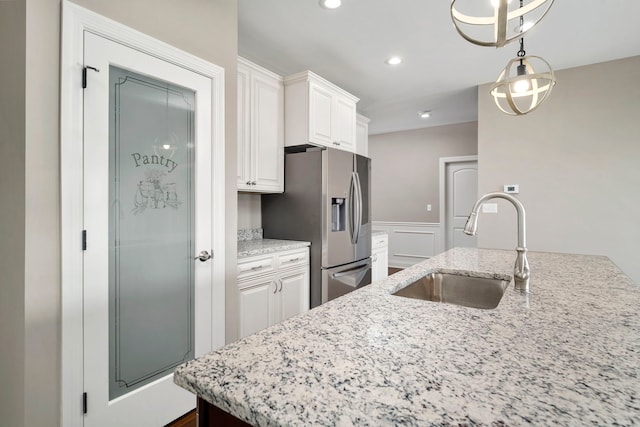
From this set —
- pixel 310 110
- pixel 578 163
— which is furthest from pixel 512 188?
pixel 310 110

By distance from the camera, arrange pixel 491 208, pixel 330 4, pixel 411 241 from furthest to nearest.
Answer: pixel 411 241 → pixel 491 208 → pixel 330 4

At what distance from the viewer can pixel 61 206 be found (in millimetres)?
1310

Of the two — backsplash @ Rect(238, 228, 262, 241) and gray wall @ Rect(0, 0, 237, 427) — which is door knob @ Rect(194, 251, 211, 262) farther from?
backsplash @ Rect(238, 228, 262, 241)

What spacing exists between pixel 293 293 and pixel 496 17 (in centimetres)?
216

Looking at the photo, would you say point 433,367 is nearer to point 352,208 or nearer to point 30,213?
point 30,213

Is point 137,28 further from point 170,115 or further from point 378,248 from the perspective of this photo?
point 378,248

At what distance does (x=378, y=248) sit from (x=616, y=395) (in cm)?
335

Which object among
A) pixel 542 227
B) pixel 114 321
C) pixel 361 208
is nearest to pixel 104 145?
pixel 114 321

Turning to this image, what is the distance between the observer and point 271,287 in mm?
2422

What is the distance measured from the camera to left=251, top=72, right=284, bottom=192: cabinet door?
2.68m

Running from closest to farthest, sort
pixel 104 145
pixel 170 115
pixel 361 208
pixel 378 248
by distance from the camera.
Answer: pixel 104 145, pixel 170 115, pixel 361 208, pixel 378 248

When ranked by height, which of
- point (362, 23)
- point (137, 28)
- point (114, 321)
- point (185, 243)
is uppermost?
point (362, 23)

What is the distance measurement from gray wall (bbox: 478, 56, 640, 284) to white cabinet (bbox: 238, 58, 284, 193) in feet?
8.13

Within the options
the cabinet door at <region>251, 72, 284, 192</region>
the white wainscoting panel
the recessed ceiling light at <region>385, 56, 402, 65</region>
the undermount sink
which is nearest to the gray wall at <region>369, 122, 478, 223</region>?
the white wainscoting panel
